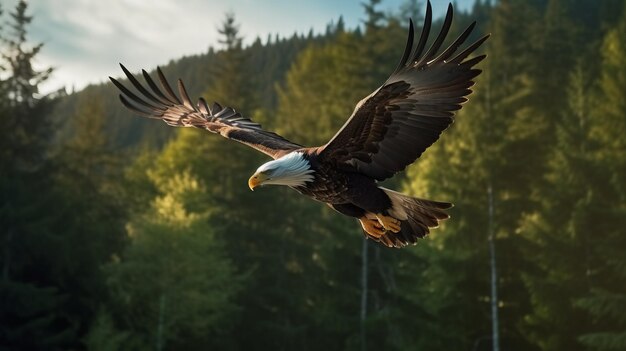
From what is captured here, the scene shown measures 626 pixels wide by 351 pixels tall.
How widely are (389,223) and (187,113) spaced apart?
2.88 m

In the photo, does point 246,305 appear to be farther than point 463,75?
Yes

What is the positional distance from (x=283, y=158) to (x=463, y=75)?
1.38 meters

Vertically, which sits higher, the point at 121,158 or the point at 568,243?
the point at 121,158

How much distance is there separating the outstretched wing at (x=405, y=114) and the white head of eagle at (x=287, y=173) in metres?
0.18

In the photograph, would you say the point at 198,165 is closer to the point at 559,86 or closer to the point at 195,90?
the point at 559,86

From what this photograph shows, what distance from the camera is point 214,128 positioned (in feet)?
23.5

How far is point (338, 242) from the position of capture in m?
22.9

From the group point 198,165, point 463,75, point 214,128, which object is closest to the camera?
point 463,75

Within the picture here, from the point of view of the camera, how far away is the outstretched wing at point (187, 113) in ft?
21.8

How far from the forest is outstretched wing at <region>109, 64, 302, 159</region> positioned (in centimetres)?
1194

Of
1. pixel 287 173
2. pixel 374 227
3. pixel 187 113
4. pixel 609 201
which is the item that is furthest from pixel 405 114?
pixel 609 201

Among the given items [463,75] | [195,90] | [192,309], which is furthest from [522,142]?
[195,90]

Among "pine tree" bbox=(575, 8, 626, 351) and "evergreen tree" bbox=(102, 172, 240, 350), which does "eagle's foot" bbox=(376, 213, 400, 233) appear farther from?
"evergreen tree" bbox=(102, 172, 240, 350)

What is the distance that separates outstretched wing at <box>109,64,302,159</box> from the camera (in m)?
6.63
